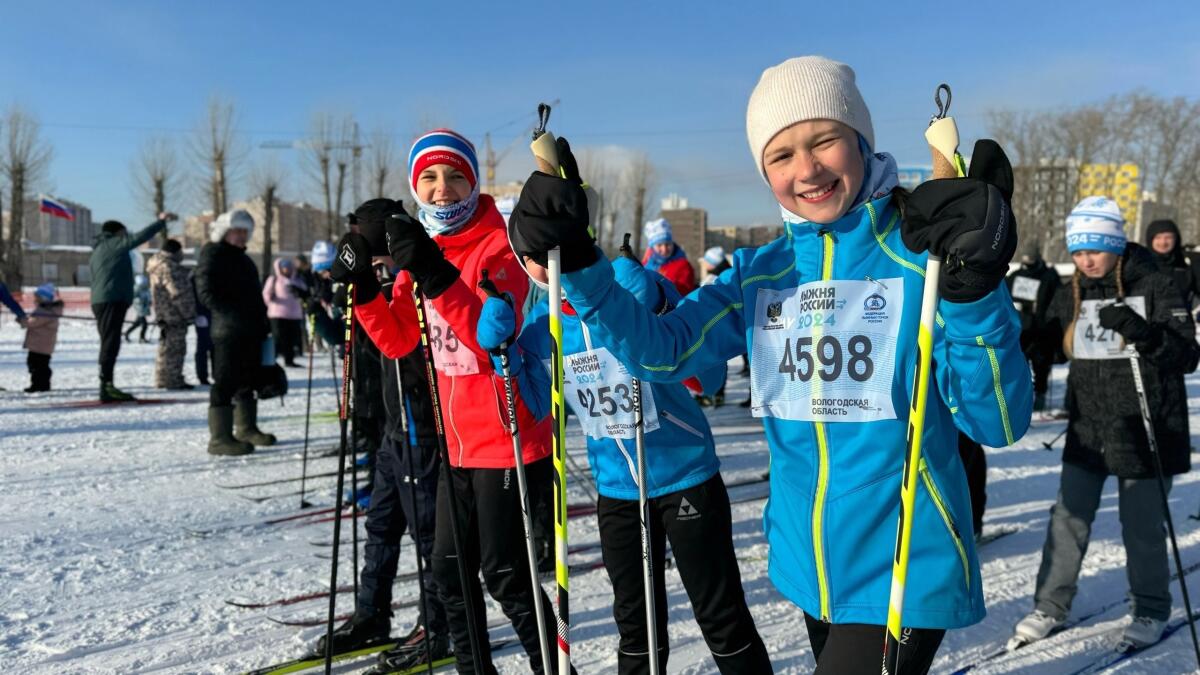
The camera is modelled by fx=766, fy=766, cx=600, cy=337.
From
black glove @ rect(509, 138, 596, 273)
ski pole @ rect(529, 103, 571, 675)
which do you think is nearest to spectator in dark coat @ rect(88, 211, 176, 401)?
ski pole @ rect(529, 103, 571, 675)

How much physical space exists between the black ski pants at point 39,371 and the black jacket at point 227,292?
15.3 feet

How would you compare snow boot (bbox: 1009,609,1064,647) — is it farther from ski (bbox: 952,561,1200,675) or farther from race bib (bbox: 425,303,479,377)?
race bib (bbox: 425,303,479,377)

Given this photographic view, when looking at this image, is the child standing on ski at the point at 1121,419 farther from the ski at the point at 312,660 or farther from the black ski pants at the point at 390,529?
the ski at the point at 312,660

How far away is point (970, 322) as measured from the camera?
1.47m

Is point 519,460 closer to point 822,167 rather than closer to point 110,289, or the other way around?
point 822,167

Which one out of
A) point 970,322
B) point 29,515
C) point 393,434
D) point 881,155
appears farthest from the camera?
point 29,515

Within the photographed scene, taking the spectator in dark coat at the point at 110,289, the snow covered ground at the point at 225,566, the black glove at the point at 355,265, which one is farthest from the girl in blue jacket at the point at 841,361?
the spectator in dark coat at the point at 110,289

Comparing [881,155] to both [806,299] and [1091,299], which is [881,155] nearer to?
[806,299]

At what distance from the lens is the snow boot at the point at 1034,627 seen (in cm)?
350

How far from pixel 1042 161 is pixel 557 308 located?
5186 cm

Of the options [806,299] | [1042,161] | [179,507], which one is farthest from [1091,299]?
[1042,161]

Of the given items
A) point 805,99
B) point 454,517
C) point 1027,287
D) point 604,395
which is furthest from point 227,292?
point 1027,287

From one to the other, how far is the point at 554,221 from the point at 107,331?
381 inches

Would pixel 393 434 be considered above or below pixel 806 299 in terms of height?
below
